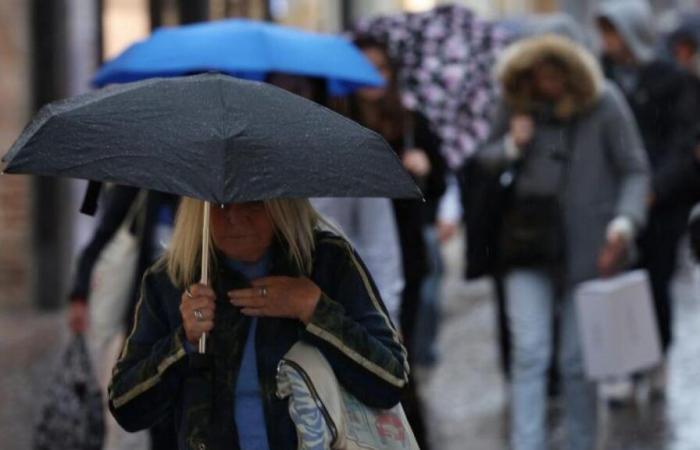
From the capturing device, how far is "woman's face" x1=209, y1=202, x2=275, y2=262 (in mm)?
4379

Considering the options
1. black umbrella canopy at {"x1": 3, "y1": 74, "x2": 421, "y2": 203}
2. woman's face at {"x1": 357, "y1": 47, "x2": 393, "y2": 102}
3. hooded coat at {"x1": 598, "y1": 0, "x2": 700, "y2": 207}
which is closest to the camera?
black umbrella canopy at {"x1": 3, "y1": 74, "x2": 421, "y2": 203}

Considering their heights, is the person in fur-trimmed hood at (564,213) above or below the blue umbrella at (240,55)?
below

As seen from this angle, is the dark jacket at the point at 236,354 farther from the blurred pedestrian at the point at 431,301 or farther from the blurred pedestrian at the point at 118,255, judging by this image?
the blurred pedestrian at the point at 431,301

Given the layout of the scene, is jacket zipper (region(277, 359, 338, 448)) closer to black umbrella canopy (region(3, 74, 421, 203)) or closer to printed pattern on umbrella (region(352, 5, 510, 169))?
black umbrella canopy (region(3, 74, 421, 203))

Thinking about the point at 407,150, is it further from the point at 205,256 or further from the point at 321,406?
the point at 321,406

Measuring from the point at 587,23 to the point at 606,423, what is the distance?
3150cm

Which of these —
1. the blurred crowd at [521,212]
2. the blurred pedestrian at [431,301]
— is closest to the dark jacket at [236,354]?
the blurred crowd at [521,212]

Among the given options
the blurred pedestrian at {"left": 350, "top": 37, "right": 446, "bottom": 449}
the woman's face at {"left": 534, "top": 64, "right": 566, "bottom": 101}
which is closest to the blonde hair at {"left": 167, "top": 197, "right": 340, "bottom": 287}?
the woman's face at {"left": 534, "top": 64, "right": 566, "bottom": 101}

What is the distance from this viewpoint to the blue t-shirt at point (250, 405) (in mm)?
4305

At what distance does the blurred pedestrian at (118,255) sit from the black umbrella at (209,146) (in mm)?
2614

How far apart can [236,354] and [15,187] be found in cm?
1098

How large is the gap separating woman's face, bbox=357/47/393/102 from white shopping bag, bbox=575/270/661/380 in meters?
1.13

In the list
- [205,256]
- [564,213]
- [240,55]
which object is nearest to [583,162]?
[564,213]

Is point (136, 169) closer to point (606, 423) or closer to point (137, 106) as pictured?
point (137, 106)
